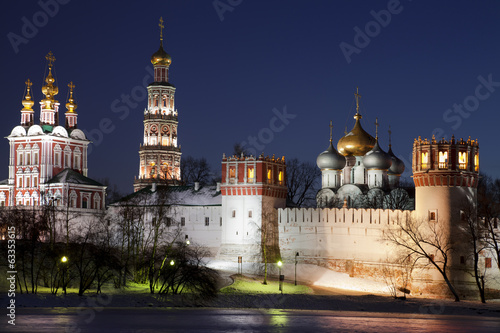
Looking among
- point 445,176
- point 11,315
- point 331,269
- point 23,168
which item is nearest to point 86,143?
point 23,168

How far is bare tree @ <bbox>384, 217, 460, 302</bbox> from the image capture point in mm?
58531

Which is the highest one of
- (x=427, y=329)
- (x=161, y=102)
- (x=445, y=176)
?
(x=161, y=102)

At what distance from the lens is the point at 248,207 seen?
213ft

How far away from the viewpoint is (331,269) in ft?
204

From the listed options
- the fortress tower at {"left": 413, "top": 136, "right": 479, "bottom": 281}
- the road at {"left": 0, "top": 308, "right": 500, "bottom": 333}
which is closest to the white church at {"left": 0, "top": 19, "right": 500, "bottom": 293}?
the fortress tower at {"left": 413, "top": 136, "right": 479, "bottom": 281}

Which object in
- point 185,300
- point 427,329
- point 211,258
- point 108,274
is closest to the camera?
point 427,329

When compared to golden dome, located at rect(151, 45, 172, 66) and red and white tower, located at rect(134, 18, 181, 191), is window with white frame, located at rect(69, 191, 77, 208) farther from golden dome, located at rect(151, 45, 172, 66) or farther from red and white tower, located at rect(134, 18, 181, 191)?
golden dome, located at rect(151, 45, 172, 66)

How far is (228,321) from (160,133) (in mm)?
51585

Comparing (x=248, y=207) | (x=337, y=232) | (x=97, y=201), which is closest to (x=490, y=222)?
(x=337, y=232)

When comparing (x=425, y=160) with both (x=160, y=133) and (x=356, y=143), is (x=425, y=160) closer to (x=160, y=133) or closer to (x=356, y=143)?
(x=356, y=143)

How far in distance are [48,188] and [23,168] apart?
3.94m

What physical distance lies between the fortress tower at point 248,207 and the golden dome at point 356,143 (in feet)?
37.0

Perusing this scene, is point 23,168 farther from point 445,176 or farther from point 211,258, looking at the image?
point 445,176

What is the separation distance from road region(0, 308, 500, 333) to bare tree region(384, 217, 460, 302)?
1162 cm
